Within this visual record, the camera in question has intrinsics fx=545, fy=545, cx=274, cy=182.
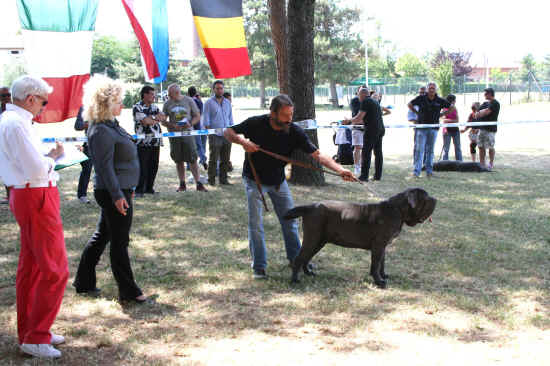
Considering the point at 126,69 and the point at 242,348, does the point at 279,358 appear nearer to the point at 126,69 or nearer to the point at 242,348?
the point at 242,348

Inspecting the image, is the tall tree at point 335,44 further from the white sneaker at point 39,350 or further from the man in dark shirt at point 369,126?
the white sneaker at point 39,350

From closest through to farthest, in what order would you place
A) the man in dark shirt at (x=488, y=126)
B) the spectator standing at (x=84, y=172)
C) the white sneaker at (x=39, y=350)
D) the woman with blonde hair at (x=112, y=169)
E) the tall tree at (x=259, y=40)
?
the white sneaker at (x=39, y=350)
the woman with blonde hair at (x=112, y=169)
the spectator standing at (x=84, y=172)
the man in dark shirt at (x=488, y=126)
the tall tree at (x=259, y=40)

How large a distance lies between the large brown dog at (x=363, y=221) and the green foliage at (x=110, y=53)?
66.7 meters

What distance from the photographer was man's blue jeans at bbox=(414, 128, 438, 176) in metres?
11.6

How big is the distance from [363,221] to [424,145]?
7137mm

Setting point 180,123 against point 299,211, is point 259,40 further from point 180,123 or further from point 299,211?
point 299,211

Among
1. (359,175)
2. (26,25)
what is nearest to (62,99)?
(26,25)

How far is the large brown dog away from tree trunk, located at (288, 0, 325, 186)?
5.39 metres

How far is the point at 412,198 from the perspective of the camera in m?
5.05

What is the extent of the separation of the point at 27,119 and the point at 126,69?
63.8m

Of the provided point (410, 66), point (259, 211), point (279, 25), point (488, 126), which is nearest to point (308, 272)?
point (259, 211)

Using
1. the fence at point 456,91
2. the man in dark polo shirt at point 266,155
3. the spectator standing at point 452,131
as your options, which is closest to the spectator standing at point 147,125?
the man in dark polo shirt at point 266,155

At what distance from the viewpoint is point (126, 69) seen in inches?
2522

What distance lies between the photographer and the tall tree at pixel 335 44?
5756 centimetres
